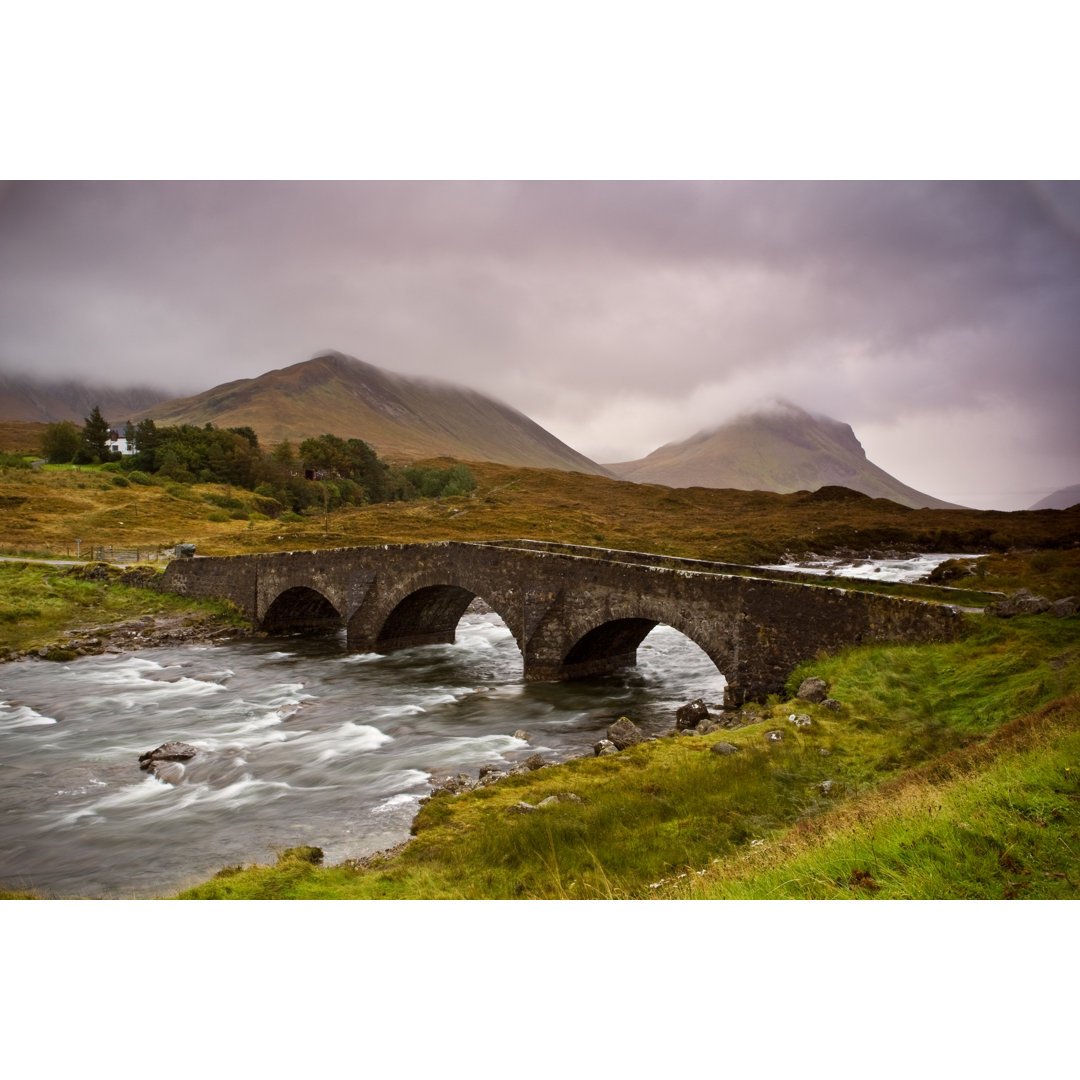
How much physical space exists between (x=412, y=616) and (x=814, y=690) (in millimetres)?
17510

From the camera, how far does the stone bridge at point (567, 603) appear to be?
1372 cm

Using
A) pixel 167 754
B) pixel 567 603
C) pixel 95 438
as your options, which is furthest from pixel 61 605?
pixel 95 438

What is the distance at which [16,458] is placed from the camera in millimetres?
52750

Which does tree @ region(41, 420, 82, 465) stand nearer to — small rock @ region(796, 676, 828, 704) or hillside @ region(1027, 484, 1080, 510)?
small rock @ region(796, 676, 828, 704)

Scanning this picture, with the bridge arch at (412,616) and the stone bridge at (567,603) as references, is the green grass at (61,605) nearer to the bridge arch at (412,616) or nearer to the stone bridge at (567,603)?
the stone bridge at (567,603)

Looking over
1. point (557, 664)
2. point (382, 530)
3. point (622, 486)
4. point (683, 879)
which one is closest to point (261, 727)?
point (557, 664)

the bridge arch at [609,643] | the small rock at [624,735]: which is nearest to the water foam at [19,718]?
the bridge arch at [609,643]

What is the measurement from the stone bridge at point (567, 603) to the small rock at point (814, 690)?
4.56 ft

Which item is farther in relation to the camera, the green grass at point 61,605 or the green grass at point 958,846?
Result: the green grass at point 61,605

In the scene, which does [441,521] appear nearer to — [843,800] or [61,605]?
[61,605]

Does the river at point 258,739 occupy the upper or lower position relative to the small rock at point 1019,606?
lower

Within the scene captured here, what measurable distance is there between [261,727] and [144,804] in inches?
197

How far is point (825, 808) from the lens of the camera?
8.41 m

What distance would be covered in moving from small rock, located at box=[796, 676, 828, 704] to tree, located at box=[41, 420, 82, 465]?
191ft
